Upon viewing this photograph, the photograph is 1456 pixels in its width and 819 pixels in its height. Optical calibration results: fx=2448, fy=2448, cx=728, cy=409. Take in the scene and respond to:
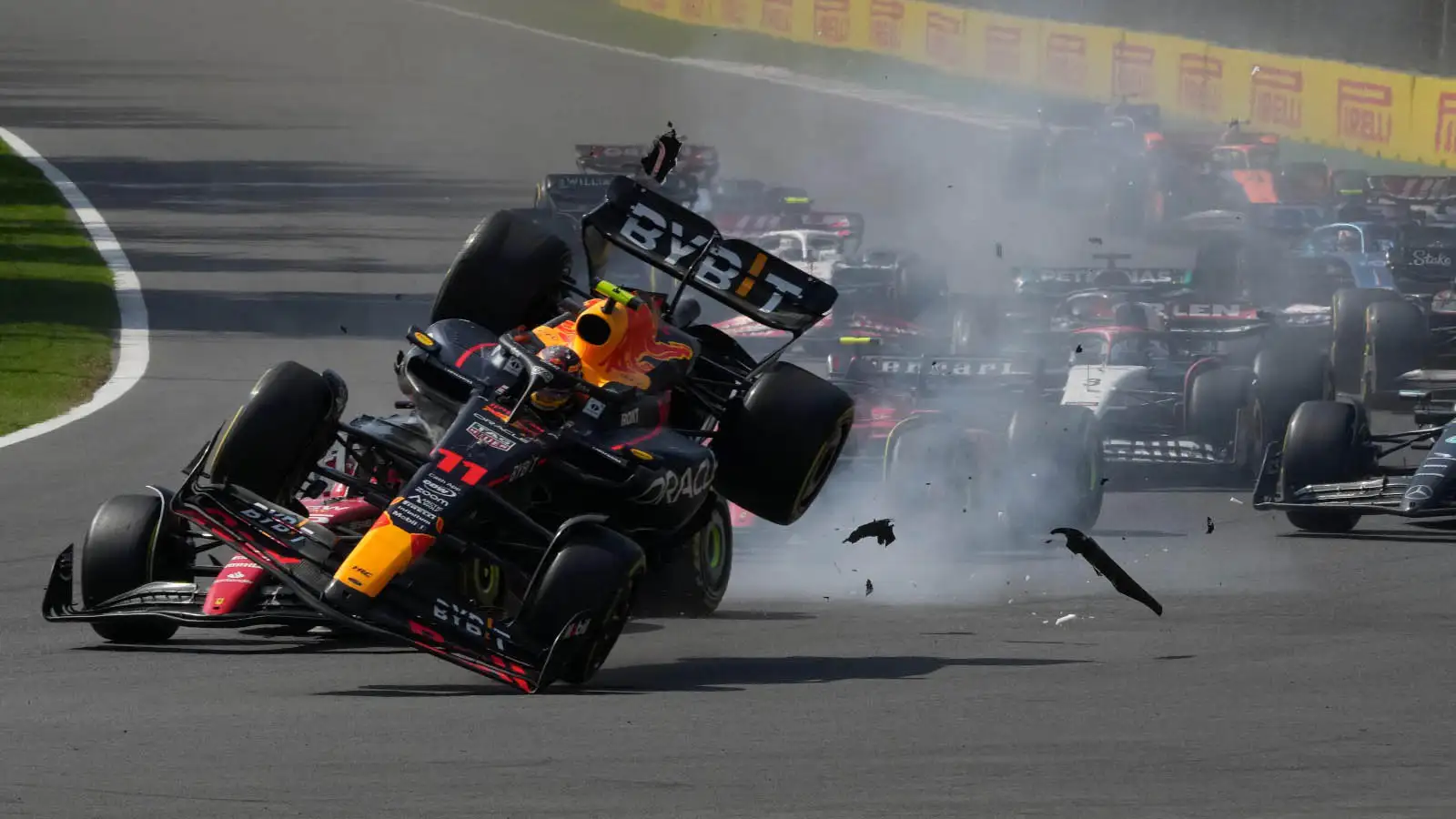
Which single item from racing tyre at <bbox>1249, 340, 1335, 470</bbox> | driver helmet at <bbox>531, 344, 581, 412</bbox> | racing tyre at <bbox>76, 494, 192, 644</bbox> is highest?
driver helmet at <bbox>531, 344, 581, 412</bbox>

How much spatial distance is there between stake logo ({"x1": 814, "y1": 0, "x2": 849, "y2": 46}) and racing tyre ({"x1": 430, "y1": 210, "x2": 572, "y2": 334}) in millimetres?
39477

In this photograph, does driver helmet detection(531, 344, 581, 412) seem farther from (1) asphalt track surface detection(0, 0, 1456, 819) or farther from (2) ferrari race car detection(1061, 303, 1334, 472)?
(2) ferrari race car detection(1061, 303, 1334, 472)

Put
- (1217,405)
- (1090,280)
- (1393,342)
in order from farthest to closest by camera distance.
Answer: (1090,280)
(1393,342)
(1217,405)

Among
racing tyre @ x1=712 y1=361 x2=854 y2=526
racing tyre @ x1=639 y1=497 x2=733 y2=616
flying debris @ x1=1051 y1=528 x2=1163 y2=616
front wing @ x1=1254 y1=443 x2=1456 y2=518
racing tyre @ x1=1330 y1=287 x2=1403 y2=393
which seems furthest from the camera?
racing tyre @ x1=1330 y1=287 x2=1403 y2=393

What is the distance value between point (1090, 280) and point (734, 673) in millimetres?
11952

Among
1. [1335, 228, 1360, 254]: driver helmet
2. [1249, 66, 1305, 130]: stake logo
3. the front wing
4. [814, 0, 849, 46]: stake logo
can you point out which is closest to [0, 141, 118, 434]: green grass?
the front wing

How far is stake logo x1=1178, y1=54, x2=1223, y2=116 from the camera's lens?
42000 millimetres

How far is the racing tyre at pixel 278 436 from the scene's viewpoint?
9.95m

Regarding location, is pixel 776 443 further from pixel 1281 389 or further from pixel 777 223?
pixel 777 223

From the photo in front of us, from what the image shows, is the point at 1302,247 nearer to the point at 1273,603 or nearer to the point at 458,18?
the point at 1273,603

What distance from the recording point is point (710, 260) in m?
11.4

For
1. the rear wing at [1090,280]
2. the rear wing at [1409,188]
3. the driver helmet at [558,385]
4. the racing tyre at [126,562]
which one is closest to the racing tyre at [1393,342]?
the rear wing at [1090,280]

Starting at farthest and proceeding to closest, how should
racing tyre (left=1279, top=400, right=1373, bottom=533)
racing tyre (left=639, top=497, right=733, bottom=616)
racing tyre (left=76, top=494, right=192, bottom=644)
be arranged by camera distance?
1. racing tyre (left=1279, top=400, right=1373, bottom=533)
2. racing tyre (left=639, top=497, right=733, bottom=616)
3. racing tyre (left=76, top=494, right=192, bottom=644)

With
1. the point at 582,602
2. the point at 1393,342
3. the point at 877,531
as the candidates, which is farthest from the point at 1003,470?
the point at 1393,342
